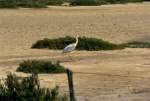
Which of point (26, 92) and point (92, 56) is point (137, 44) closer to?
point (92, 56)

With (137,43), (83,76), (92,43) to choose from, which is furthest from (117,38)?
(83,76)

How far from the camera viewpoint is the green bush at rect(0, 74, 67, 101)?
10711 mm

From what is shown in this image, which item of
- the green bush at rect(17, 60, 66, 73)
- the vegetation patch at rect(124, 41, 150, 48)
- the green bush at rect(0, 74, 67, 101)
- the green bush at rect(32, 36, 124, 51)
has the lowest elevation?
the vegetation patch at rect(124, 41, 150, 48)

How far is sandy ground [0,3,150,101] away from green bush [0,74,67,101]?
2.93 m

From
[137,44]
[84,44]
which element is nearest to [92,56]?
[84,44]

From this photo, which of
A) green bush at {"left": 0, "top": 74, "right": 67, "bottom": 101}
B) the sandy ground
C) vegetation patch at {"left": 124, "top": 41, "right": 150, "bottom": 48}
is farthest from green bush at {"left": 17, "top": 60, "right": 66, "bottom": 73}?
vegetation patch at {"left": 124, "top": 41, "right": 150, "bottom": 48}

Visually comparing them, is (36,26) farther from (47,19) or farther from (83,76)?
(83,76)

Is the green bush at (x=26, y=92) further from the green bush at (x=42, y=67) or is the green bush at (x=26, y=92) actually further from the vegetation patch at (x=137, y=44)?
the vegetation patch at (x=137, y=44)

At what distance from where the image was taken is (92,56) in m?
23.0

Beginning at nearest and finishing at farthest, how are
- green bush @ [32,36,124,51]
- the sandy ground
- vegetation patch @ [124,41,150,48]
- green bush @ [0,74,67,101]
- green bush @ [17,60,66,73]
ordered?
green bush @ [0,74,67,101], the sandy ground, green bush @ [17,60,66,73], green bush @ [32,36,124,51], vegetation patch @ [124,41,150,48]

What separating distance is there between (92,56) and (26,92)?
12.4 m

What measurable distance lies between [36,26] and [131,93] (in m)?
23.2

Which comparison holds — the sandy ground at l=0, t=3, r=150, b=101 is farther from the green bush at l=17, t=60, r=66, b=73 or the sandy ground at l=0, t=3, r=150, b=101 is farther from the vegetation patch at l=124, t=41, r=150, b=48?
the vegetation patch at l=124, t=41, r=150, b=48

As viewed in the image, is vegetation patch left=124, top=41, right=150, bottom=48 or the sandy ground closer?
the sandy ground
